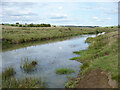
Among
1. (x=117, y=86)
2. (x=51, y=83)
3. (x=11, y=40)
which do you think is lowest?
(x=51, y=83)

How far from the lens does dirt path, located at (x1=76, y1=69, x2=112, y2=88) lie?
849 centimetres

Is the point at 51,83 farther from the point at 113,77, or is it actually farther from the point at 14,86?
the point at 113,77

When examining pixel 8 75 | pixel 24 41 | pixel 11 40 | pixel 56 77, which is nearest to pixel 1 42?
pixel 11 40

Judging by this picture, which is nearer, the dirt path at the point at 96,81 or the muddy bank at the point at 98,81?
the muddy bank at the point at 98,81

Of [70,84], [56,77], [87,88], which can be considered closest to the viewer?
[87,88]

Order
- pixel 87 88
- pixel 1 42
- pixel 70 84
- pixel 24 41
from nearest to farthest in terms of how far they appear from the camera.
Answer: pixel 87 88, pixel 70 84, pixel 1 42, pixel 24 41

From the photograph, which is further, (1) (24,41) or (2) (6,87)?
(1) (24,41)

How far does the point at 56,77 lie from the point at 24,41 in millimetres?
23091

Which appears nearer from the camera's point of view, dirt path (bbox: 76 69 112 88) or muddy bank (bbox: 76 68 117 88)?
muddy bank (bbox: 76 68 117 88)

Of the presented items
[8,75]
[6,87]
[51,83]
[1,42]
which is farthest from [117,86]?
[1,42]

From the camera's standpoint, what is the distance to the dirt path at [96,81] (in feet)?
27.8

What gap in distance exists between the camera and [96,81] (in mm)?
9023

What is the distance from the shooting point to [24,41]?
1286 inches

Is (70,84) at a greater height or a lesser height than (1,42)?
lesser
